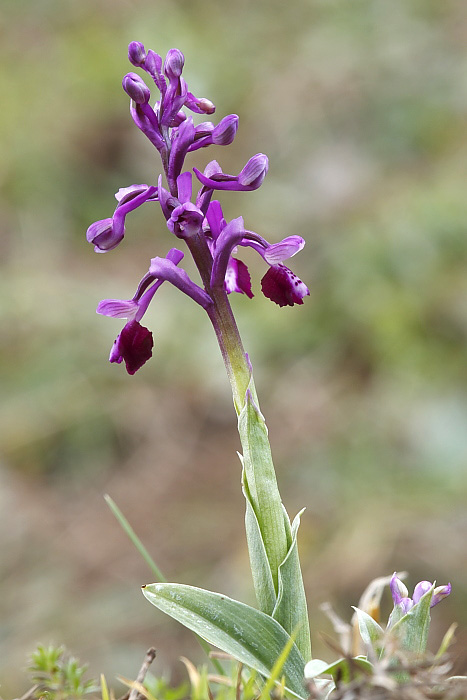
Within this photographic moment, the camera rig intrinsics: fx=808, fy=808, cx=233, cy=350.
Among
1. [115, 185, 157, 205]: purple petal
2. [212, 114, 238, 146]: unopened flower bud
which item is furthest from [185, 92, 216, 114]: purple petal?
[115, 185, 157, 205]: purple petal

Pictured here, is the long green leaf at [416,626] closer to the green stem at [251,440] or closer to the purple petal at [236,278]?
the green stem at [251,440]

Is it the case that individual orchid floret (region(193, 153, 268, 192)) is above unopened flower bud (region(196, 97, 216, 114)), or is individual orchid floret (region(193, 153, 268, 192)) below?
below

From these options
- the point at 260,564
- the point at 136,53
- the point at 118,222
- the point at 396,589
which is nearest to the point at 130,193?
the point at 118,222

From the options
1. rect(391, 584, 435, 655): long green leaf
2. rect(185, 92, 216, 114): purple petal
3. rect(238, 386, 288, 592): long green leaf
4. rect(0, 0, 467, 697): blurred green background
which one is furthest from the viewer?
rect(0, 0, 467, 697): blurred green background

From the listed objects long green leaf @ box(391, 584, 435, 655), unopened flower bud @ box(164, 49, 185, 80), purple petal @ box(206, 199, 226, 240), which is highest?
unopened flower bud @ box(164, 49, 185, 80)

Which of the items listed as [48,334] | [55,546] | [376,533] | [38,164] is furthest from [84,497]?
[38,164]

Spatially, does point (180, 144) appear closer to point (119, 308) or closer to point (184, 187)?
point (184, 187)

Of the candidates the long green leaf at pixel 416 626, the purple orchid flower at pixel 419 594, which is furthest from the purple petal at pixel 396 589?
the long green leaf at pixel 416 626

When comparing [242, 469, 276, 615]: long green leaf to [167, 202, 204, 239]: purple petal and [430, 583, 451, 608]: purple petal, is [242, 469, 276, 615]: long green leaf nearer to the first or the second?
[430, 583, 451, 608]: purple petal
